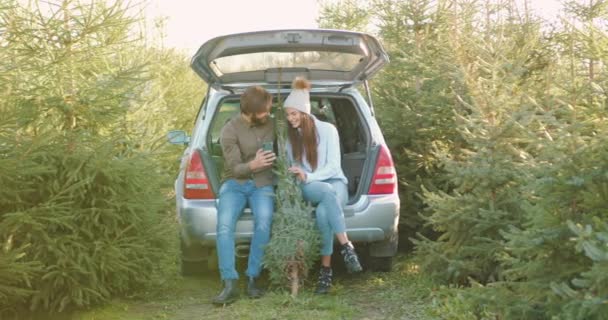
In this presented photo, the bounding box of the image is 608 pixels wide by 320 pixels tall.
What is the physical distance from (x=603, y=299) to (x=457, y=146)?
488 centimetres

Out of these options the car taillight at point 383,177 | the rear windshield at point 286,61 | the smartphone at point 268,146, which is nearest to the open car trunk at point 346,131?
the car taillight at point 383,177

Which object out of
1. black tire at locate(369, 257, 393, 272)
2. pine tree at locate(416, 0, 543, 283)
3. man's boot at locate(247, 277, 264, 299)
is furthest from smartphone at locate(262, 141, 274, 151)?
black tire at locate(369, 257, 393, 272)

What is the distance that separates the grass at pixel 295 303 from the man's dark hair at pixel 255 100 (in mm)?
1437

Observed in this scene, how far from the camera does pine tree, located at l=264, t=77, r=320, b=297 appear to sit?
6277mm

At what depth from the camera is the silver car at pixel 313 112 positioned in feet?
21.6

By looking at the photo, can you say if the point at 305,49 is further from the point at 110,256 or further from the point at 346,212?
the point at 110,256

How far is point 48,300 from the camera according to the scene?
6086 mm

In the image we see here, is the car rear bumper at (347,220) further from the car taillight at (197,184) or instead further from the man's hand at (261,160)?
the man's hand at (261,160)

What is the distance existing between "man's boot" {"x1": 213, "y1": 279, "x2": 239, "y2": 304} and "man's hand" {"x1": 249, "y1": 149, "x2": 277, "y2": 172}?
0.90m

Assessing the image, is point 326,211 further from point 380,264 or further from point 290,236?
point 380,264

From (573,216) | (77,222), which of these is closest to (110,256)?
(77,222)

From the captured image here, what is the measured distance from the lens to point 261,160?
6441 millimetres

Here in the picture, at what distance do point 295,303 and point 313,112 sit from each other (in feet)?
7.03

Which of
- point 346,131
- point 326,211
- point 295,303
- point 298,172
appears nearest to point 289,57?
point 346,131
